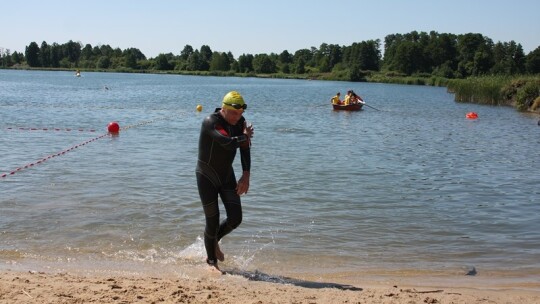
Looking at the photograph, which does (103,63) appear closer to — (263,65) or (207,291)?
(263,65)

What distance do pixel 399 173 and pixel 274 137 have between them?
8721 mm

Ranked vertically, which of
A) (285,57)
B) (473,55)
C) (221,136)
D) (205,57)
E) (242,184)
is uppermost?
(473,55)

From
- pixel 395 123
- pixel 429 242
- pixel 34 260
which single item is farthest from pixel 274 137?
pixel 34 260

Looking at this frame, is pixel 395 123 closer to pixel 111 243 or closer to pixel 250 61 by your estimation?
pixel 111 243

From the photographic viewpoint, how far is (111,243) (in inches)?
318

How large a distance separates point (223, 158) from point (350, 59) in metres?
162

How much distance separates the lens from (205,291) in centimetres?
584

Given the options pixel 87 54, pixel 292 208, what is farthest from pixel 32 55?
pixel 292 208

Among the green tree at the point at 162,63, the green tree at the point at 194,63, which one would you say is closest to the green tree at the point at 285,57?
the green tree at the point at 194,63

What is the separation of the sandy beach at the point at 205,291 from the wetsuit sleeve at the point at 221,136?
1458mm

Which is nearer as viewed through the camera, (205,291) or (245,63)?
(205,291)

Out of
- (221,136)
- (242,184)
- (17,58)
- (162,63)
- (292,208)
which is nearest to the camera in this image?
(221,136)

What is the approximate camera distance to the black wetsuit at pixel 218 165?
250 inches

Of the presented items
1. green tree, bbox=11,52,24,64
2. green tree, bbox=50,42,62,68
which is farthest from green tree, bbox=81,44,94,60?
green tree, bbox=11,52,24,64
